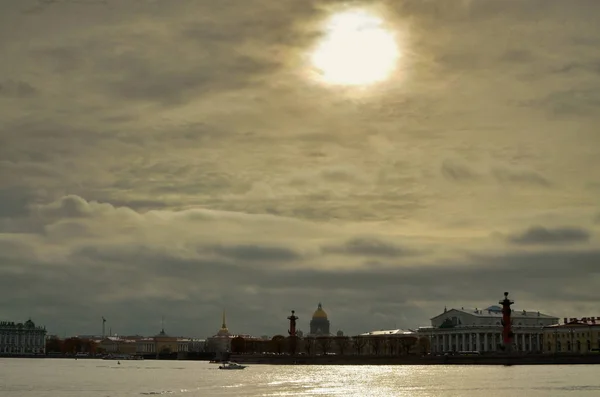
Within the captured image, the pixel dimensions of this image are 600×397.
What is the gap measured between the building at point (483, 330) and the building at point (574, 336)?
3455 mm

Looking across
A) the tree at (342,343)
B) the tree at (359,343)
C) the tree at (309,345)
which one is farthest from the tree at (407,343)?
the tree at (309,345)

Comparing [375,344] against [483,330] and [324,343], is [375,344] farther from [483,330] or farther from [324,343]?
[483,330]

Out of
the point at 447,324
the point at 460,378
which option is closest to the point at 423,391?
the point at 460,378

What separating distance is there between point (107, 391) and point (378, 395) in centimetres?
1829

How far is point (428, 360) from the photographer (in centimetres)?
13400

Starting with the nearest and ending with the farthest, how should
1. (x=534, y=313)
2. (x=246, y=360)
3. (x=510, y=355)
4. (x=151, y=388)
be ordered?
(x=151, y=388) → (x=510, y=355) → (x=246, y=360) → (x=534, y=313)

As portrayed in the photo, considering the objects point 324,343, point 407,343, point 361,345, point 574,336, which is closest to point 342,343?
point 361,345

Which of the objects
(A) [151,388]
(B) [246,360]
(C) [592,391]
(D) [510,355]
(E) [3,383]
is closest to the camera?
(C) [592,391]

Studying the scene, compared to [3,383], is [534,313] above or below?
above

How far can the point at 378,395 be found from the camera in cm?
6525

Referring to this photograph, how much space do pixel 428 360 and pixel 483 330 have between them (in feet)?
130

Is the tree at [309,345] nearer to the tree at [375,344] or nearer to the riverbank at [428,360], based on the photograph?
the tree at [375,344]

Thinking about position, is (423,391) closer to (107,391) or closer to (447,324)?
(107,391)

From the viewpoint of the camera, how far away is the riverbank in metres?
118
